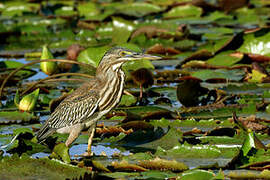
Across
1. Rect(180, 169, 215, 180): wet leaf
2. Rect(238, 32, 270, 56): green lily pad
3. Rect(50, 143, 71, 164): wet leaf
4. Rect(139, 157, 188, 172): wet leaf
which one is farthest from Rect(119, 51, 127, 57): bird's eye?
Rect(238, 32, 270, 56): green lily pad

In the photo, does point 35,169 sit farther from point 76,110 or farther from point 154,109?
point 154,109

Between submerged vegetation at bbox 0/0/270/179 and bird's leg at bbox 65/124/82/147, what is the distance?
0.37ft

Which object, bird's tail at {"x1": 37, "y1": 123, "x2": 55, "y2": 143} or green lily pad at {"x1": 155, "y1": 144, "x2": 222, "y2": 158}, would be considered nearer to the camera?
green lily pad at {"x1": 155, "y1": 144, "x2": 222, "y2": 158}

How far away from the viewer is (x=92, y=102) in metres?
4.96

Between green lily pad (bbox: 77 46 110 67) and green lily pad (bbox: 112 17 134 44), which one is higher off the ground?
green lily pad (bbox: 112 17 134 44)

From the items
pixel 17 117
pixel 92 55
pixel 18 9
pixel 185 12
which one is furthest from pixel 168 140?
pixel 18 9

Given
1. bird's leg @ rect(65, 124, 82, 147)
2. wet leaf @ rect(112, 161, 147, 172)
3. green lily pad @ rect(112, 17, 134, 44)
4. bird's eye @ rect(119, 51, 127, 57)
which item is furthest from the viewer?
green lily pad @ rect(112, 17, 134, 44)

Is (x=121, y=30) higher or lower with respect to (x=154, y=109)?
higher

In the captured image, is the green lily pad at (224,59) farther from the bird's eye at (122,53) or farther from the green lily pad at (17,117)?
the green lily pad at (17,117)

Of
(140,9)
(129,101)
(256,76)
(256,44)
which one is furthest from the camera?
(140,9)

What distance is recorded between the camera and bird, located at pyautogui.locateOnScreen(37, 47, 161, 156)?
4953 mm

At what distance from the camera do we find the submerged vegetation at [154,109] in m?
3.96

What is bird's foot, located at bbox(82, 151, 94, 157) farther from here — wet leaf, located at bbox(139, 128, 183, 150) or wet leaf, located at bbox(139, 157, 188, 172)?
wet leaf, located at bbox(139, 157, 188, 172)

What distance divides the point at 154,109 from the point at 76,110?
952mm
